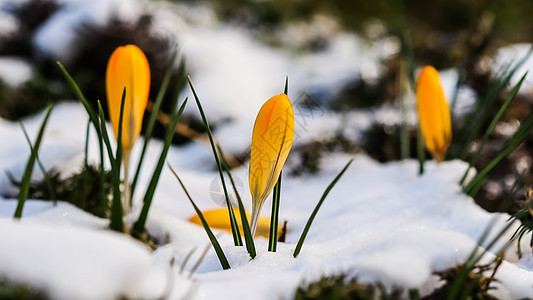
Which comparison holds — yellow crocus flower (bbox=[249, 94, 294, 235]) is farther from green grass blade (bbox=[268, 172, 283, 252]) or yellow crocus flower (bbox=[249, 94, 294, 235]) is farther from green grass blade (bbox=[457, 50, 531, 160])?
green grass blade (bbox=[457, 50, 531, 160])

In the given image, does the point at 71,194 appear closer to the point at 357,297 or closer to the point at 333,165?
the point at 357,297

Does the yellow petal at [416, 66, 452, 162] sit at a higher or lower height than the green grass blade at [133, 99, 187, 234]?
higher

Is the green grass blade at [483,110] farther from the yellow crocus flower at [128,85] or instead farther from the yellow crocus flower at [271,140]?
the yellow crocus flower at [128,85]

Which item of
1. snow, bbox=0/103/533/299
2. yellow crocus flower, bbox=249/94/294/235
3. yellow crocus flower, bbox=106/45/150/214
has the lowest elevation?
snow, bbox=0/103/533/299

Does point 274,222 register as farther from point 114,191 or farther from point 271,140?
point 114,191

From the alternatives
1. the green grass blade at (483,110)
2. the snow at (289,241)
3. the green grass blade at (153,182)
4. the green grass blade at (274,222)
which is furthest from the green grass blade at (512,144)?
the green grass blade at (153,182)

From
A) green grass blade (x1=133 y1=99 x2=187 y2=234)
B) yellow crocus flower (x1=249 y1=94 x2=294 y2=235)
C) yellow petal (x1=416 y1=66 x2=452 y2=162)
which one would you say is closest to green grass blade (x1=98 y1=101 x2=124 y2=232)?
green grass blade (x1=133 y1=99 x2=187 y2=234)
